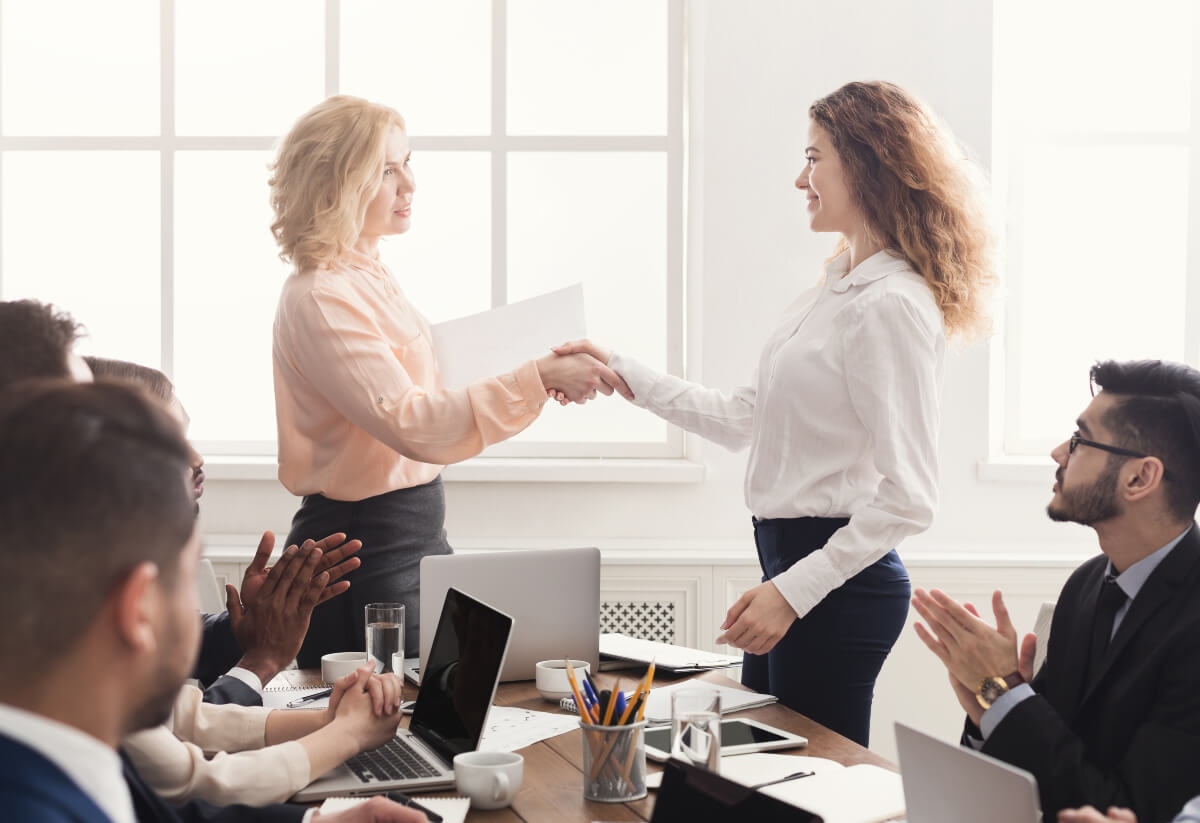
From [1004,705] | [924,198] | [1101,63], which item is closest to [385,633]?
[1004,705]

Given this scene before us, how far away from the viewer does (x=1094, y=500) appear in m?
1.61

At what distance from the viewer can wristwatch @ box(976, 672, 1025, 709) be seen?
151cm

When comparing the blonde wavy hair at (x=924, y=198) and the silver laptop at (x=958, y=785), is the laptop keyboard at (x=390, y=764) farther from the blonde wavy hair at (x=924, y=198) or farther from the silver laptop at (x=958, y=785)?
the blonde wavy hair at (x=924, y=198)

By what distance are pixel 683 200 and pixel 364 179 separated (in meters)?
1.47

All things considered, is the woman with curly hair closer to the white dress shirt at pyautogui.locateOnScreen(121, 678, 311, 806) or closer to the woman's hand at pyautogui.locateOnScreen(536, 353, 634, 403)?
the woman's hand at pyautogui.locateOnScreen(536, 353, 634, 403)

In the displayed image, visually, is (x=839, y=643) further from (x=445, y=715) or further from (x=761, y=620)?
(x=445, y=715)

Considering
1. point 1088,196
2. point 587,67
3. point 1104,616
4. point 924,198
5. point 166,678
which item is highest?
point 587,67

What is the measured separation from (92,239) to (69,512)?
3.45m

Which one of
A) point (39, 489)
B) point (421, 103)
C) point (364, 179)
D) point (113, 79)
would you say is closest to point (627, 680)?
point (364, 179)

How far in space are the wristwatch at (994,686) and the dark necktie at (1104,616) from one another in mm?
116

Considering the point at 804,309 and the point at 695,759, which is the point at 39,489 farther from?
the point at 804,309

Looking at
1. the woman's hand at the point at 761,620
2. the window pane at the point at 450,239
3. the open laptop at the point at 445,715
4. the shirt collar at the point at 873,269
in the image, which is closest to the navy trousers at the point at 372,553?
the open laptop at the point at 445,715

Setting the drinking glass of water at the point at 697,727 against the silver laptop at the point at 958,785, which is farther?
A: the drinking glass of water at the point at 697,727

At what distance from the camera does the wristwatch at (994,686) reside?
1.51 metres
